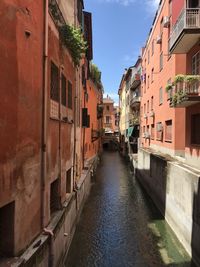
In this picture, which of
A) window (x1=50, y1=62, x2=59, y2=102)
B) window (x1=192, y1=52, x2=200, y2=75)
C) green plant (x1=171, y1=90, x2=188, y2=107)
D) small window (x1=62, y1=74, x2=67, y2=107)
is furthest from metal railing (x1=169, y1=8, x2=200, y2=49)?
window (x1=50, y1=62, x2=59, y2=102)

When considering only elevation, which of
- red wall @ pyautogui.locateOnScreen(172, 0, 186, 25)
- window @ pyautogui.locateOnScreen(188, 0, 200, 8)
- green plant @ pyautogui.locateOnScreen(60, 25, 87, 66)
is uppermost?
red wall @ pyautogui.locateOnScreen(172, 0, 186, 25)

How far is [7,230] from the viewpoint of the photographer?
19.2 ft

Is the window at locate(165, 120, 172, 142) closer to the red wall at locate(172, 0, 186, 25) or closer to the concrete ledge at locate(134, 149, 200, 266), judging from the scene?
the concrete ledge at locate(134, 149, 200, 266)

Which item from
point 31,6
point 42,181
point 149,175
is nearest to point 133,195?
point 149,175

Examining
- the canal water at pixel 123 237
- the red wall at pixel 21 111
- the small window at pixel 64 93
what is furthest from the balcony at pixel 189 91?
the red wall at pixel 21 111

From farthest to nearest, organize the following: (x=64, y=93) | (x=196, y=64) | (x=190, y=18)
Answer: (x=196, y=64) < (x=190, y=18) < (x=64, y=93)

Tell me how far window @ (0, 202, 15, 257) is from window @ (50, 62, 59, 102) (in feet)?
13.2

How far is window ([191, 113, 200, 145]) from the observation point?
15.0 meters

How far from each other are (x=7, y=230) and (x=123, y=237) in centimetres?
793

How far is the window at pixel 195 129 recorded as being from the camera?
14952 millimetres

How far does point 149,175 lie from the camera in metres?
21.9

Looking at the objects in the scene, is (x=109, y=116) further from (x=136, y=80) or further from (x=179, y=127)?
(x=179, y=127)

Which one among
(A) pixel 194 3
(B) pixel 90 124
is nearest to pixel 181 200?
(A) pixel 194 3

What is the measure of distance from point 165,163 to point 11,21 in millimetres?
11961
